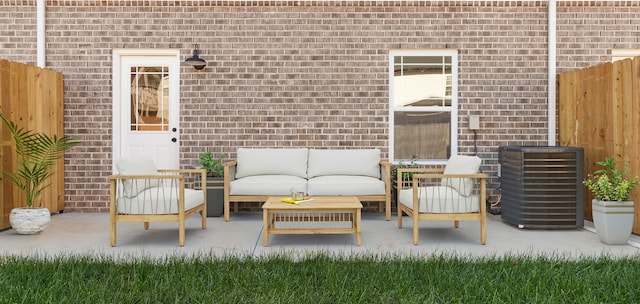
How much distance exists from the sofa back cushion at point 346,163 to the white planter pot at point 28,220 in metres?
3.34

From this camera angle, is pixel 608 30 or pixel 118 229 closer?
pixel 118 229

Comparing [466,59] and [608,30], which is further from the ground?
[608,30]

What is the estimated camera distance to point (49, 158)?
5969mm

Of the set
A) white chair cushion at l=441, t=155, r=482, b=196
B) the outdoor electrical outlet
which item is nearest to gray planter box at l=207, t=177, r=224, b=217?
white chair cushion at l=441, t=155, r=482, b=196

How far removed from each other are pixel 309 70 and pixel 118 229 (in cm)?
344

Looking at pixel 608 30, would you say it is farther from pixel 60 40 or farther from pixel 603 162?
pixel 60 40

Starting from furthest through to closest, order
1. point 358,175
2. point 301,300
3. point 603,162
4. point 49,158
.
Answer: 1. point 358,175
2. point 49,158
3. point 603,162
4. point 301,300

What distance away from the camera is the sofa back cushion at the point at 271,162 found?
6.57 m

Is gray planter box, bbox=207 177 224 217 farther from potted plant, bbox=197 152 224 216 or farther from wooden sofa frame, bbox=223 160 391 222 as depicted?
wooden sofa frame, bbox=223 160 391 222

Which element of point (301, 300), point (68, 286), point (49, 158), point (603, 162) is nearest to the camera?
point (301, 300)

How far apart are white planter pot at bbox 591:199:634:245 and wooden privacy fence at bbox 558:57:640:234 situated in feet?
1.51

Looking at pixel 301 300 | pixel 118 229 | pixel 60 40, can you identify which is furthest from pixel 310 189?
pixel 60 40

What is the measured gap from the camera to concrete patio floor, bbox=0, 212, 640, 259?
4.36 m

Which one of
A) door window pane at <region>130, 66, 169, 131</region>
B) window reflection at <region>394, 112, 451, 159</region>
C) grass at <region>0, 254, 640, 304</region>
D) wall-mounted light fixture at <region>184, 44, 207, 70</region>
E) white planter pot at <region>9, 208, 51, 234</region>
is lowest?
grass at <region>0, 254, 640, 304</region>
